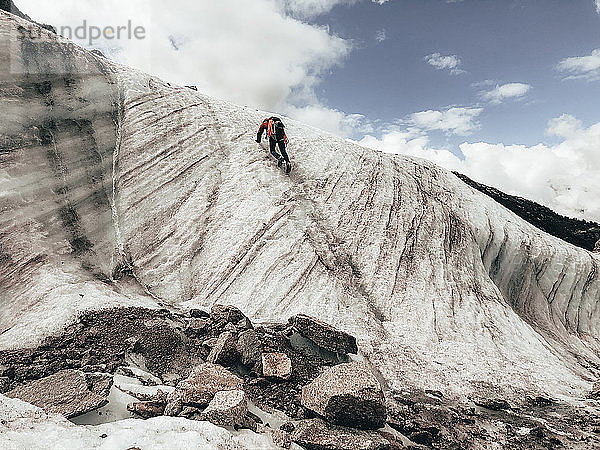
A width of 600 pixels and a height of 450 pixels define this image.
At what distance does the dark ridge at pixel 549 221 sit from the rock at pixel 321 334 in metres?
18.2

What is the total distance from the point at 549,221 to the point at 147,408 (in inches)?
1066

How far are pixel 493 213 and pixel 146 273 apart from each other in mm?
12774

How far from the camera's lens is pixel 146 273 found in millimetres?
9555

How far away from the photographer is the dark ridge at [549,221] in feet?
78.1

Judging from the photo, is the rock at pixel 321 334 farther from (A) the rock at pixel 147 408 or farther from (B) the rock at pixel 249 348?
(A) the rock at pixel 147 408

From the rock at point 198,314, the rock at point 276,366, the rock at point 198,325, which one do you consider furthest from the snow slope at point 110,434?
the rock at point 198,314

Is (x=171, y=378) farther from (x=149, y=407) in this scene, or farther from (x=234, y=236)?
(x=234, y=236)

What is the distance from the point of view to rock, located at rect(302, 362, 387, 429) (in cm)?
533

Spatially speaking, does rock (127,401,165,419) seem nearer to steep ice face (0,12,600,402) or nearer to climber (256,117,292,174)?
steep ice face (0,12,600,402)

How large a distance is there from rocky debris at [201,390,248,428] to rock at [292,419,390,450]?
735 millimetres

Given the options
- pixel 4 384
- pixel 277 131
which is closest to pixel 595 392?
pixel 277 131

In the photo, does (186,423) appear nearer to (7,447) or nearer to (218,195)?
(7,447)

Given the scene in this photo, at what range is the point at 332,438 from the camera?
5.00 m

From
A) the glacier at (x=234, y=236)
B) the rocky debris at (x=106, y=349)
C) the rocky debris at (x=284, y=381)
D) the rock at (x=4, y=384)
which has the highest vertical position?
the glacier at (x=234, y=236)
